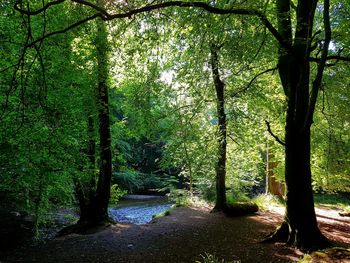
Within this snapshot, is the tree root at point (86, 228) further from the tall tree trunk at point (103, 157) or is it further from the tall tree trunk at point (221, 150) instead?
the tall tree trunk at point (221, 150)

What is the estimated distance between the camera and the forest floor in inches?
282

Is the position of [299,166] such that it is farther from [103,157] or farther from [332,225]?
[103,157]

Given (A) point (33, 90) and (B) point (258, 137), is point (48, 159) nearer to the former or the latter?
(A) point (33, 90)

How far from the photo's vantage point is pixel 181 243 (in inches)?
328

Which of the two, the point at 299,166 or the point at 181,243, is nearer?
the point at 299,166

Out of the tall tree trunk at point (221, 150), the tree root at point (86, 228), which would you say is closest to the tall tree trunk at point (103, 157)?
the tree root at point (86, 228)

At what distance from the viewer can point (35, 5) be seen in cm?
881

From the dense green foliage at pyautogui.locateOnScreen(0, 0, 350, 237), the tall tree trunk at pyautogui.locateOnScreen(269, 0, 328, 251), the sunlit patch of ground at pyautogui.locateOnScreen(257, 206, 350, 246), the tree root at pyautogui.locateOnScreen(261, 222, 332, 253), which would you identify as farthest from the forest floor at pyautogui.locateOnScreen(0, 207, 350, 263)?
the dense green foliage at pyautogui.locateOnScreen(0, 0, 350, 237)

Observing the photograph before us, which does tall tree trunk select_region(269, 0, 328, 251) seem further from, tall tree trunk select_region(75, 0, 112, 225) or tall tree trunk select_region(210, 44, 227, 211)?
tall tree trunk select_region(75, 0, 112, 225)

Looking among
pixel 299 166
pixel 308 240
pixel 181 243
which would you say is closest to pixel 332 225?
pixel 308 240

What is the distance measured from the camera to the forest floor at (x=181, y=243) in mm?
7163

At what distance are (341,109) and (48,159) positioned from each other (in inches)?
346

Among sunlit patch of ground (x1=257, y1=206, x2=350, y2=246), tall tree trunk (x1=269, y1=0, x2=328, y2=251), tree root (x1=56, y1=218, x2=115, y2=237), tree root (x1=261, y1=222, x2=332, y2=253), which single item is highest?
tall tree trunk (x1=269, y1=0, x2=328, y2=251)

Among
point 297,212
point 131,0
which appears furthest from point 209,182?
point 131,0
